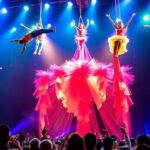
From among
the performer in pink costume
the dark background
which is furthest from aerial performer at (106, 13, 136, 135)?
the dark background

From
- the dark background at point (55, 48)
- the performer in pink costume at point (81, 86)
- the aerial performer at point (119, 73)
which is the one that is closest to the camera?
the aerial performer at point (119, 73)

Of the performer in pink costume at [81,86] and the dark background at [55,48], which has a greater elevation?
the dark background at [55,48]

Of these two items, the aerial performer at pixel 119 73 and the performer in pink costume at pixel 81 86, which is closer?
the aerial performer at pixel 119 73

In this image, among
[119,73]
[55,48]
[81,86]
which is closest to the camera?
[119,73]

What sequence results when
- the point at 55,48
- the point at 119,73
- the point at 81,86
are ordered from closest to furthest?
the point at 119,73 < the point at 81,86 < the point at 55,48

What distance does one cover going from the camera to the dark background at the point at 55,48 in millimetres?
11633

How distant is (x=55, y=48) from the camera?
12852mm

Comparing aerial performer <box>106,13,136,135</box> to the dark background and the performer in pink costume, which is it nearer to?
the performer in pink costume

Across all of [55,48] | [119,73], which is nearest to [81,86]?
[119,73]

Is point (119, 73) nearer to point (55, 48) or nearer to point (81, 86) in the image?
point (81, 86)

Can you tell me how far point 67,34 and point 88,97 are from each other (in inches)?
155

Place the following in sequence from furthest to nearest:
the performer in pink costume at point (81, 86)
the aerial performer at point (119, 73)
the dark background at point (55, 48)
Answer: the dark background at point (55, 48) < the performer in pink costume at point (81, 86) < the aerial performer at point (119, 73)

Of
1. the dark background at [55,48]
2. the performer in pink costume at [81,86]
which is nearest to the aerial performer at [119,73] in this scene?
the performer in pink costume at [81,86]

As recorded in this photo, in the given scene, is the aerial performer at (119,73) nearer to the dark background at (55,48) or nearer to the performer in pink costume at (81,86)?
the performer in pink costume at (81,86)
